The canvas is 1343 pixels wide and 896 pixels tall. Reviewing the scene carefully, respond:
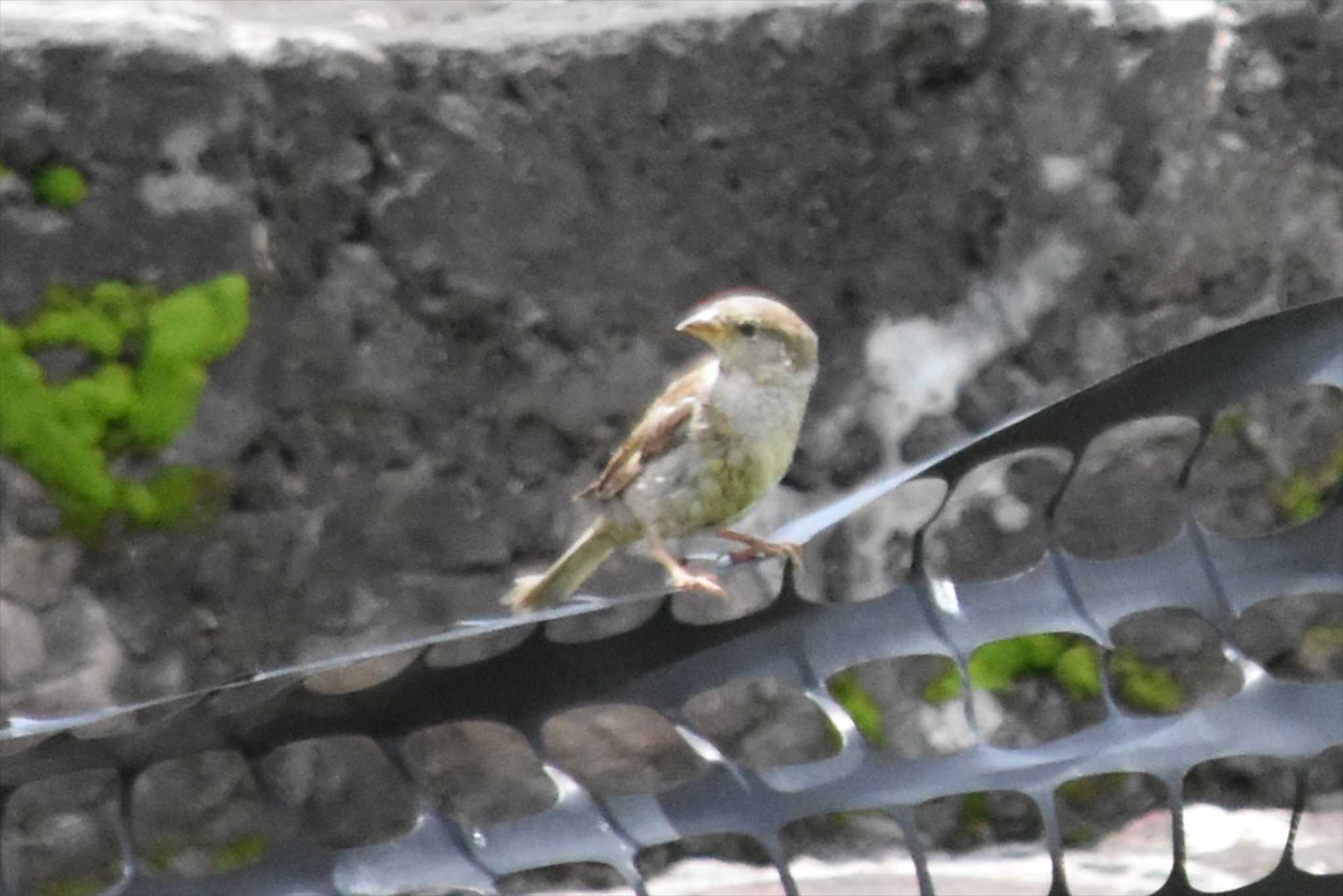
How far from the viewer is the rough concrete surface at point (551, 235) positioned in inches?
99.9

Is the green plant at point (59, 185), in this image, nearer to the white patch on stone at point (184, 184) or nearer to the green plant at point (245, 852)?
the white patch on stone at point (184, 184)

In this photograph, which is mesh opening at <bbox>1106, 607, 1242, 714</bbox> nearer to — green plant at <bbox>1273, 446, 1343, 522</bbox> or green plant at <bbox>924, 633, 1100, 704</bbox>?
green plant at <bbox>924, 633, 1100, 704</bbox>

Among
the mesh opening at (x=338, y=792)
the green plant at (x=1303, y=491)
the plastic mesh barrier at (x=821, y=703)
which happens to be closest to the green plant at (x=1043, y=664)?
the green plant at (x=1303, y=491)

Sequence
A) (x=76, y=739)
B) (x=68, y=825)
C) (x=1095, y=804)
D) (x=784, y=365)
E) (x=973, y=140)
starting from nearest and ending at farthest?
(x=76, y=739)
(x=1095, y=804)
(x=784, y=365)
(x=68, y=825)
(x=973, y=140)

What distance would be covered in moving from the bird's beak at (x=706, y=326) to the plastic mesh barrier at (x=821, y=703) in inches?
13.7

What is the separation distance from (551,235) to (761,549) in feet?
4.20

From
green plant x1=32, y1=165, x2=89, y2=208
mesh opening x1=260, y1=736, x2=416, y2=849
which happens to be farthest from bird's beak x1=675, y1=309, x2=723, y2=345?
green plant x1=32, y1=165, x2=89, y2=208

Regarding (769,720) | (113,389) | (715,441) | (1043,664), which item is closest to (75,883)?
(113,389)

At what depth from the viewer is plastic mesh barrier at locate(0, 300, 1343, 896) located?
1.13 meters

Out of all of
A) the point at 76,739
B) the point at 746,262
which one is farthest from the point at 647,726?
the point at 746,262

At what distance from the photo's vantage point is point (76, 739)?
A: 1.12m

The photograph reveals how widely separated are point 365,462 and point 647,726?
1.22 meters

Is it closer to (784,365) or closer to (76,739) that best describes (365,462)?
(784,365)

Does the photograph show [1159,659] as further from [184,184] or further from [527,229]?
[184,184]
